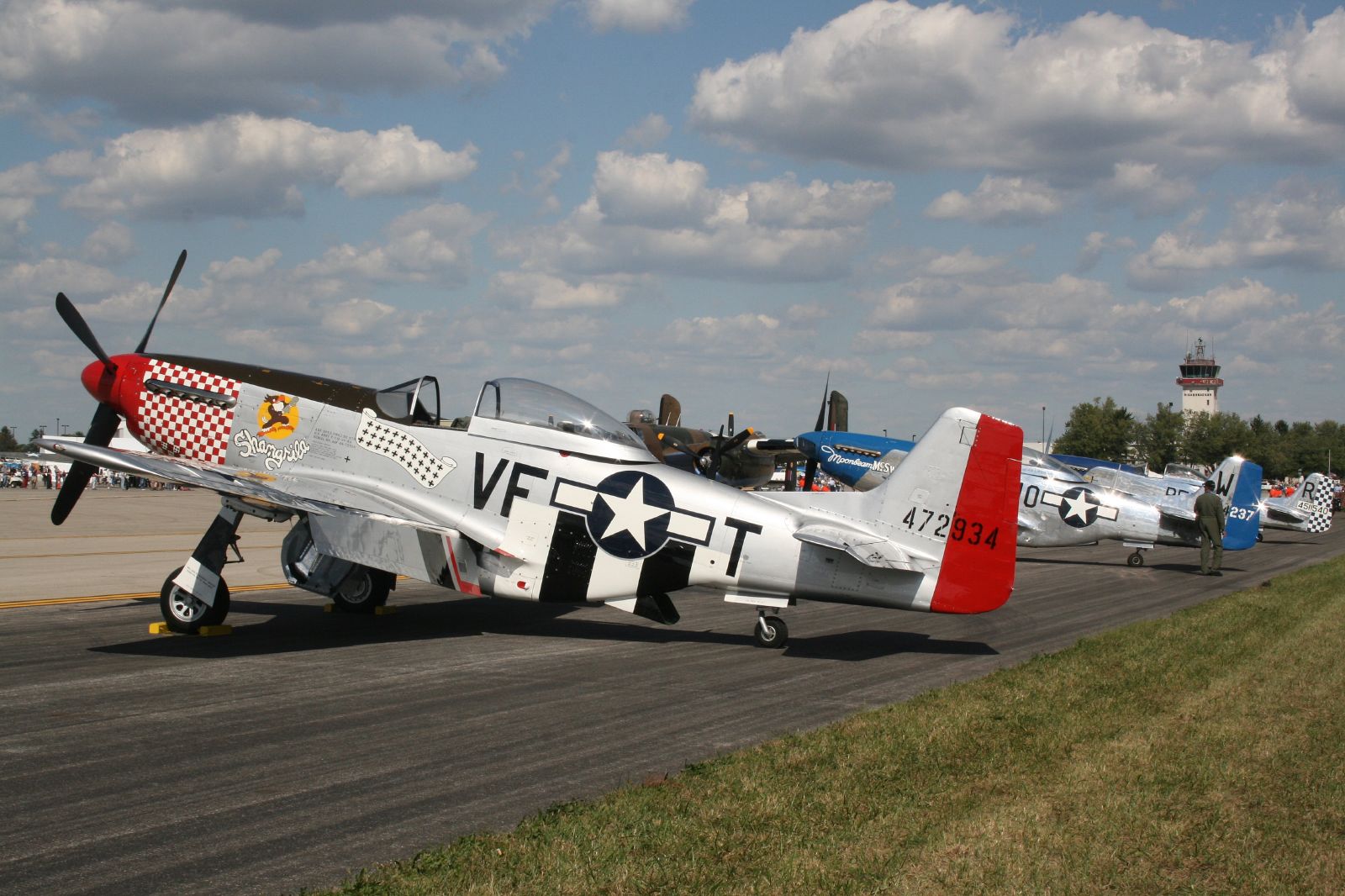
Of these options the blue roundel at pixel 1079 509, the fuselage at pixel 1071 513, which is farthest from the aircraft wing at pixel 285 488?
the blue roundel at pixel 1079 509

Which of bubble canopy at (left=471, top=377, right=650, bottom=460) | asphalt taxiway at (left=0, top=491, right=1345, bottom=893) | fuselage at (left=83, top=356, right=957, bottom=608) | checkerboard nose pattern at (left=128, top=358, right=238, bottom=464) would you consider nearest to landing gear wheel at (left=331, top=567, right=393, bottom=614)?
asphalt taxiway at (left=0, top=491, right=1345, bottom=893)

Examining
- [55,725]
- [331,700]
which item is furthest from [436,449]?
[55,725]

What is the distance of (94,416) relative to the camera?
14.1 meters

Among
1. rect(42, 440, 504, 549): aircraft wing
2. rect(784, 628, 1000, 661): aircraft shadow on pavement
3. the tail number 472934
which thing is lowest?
rect(784, 628, 1000, 661): aircraft shadow on pavement

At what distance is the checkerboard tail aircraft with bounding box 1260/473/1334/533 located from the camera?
132 feet

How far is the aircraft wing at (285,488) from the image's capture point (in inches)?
416

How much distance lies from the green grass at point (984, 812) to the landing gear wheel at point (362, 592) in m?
7.81

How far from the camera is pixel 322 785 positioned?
622 centimetres

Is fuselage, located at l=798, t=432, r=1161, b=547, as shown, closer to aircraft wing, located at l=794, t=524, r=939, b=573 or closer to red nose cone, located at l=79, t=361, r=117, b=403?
aircraft wing, located at l=794, t=524, r=939, b=573

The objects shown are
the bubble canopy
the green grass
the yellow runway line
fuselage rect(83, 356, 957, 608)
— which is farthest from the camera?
the yellow runway line

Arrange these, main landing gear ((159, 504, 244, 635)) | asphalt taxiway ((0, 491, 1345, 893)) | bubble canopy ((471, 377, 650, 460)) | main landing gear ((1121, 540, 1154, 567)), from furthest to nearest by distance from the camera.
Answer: main landing gear ((1121, 540, 1154, 567)) → bubble canopy ((471, 377, 650, 460)) → main landing gear ((159, 504, 244, 635)) → asphalt taxiway ((0, 491, 1345, 893))

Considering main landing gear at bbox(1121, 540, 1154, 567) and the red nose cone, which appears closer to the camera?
the red nose cone

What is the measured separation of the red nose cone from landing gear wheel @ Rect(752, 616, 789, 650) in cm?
838

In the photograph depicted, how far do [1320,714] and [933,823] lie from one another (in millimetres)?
4444
